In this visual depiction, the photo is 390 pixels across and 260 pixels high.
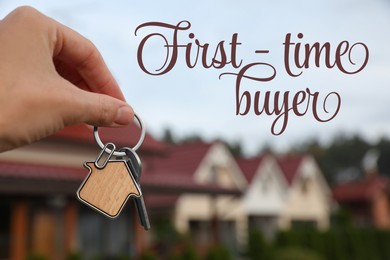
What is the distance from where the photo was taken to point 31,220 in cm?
1427

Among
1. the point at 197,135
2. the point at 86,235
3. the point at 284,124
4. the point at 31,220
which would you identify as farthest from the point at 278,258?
the point at 197,135

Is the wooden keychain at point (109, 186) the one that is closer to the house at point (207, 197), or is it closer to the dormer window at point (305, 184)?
the house at point (207, 197)

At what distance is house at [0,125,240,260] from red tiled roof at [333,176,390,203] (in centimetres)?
2586

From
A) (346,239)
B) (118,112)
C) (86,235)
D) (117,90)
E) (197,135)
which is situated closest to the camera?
(118,112)

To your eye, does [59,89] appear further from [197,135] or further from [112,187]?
[197,135]

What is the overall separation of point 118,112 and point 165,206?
23.5m

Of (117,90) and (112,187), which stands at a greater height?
(117,90)

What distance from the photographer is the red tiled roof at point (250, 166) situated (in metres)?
30.5

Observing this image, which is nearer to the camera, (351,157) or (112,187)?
(112,187)

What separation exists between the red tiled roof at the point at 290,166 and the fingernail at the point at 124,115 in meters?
32.7

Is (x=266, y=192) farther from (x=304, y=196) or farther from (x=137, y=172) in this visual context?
(x=137, y=172)

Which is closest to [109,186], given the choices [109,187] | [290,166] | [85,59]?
[109,187]

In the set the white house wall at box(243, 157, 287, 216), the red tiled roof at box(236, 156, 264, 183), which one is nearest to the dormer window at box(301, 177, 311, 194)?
the white house wall at box(243, 157, 287, 216)

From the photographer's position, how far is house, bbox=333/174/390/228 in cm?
4141
